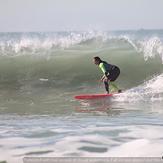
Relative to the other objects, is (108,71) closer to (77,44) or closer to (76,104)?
(76,104)

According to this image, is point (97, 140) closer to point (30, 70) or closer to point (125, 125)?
point (125, 125)

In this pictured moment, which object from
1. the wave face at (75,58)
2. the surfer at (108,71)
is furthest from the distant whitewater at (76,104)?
the surfer at (108,71)

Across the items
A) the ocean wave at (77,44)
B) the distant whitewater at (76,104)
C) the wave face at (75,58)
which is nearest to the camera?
the distant whitewater at (76,104)

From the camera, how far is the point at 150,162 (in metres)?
5.28

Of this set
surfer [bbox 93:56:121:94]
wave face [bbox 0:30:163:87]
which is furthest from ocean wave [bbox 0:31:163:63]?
surfer [bbox 93:56:121:94]

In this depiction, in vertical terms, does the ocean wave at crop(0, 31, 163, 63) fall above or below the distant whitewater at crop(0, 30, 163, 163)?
above

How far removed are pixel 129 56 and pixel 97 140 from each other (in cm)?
1410

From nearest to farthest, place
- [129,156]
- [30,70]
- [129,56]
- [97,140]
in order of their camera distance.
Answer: [129,156] < [97,140] < [30,70] < [129,56]

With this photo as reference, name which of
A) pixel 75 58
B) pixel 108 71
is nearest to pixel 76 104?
pixel 108 71

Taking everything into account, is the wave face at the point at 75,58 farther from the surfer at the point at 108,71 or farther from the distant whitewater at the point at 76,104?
the surfer at the point at 108,71

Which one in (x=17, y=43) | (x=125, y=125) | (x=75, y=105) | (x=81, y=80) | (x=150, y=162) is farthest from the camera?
(x=17, y=43)

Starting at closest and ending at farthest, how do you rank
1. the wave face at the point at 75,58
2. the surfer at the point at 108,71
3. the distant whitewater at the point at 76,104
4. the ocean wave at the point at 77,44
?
the distant whitewater at the point at 76,104 < the surfer at the point at 108,71 < the wave face at the point at 75,58 < the ocean wave at the point at 77,44

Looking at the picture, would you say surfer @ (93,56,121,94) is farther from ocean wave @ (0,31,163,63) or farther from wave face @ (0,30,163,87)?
ocean wave @ (0,31,163,63)

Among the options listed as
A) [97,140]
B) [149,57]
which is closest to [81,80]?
[149,57]
